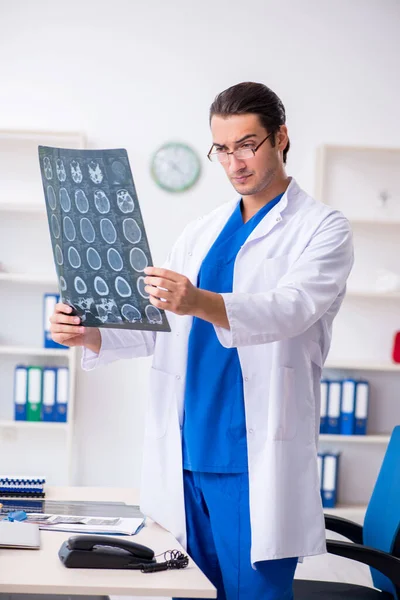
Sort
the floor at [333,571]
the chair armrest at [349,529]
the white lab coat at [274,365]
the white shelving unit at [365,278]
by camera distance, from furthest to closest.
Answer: the white shelving unit at [365,278], the floor at [333,571], the chair armrest at [349,529], the white lab coat at [274,365]

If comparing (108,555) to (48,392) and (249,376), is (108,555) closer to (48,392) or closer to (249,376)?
(249,376)

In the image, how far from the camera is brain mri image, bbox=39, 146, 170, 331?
1438 mm

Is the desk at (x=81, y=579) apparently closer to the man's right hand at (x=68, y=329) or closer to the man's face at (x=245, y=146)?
the man's right hand at (x=68, y=329)

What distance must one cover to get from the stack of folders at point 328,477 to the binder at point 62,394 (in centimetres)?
139

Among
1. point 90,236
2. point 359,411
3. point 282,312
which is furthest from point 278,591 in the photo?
point 359,411

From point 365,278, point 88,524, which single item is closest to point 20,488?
point 88,524

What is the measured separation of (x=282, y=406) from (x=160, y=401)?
299 mm

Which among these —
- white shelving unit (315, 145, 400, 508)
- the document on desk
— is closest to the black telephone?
the document on desk

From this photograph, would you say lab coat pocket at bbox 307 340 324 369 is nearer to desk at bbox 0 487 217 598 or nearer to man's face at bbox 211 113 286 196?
man's face at bbox 211 113 286 196

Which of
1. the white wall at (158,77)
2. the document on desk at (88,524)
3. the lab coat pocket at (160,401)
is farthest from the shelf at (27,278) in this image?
the document on desk at (88,524)

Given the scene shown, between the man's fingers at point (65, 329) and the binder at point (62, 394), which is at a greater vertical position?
the man's fingers at point (65, 329)

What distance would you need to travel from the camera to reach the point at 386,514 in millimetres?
2088

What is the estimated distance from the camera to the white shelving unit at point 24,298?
4395mm

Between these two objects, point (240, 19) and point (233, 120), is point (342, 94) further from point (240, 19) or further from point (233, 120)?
point (233, 120)
